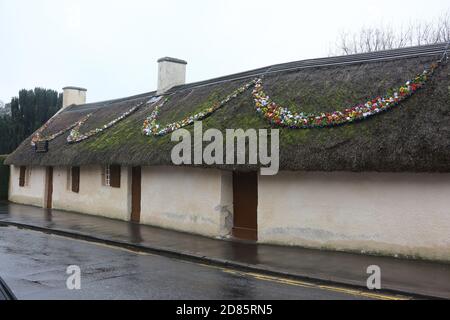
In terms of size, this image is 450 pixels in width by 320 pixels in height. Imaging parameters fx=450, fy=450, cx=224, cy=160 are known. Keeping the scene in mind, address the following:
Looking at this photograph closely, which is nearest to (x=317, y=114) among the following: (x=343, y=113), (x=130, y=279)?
(x=343, y=113)

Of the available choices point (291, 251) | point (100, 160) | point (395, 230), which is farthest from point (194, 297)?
point (100, 160)

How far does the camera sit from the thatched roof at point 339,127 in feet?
30.7

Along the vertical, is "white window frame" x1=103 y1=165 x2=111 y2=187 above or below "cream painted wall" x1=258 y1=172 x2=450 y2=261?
above

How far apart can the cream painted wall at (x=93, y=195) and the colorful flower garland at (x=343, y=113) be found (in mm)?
6808

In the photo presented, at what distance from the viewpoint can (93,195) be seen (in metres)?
18.4

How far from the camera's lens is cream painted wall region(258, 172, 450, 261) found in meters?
9.38

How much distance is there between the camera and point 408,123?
380 inches

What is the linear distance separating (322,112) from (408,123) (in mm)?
2257

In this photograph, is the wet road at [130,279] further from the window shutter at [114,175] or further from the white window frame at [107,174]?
the white window frame at [107,174]

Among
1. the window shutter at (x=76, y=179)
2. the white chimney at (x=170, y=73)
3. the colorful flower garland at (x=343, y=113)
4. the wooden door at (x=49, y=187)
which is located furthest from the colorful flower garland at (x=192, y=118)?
the wooden door at (x=49, y=187)

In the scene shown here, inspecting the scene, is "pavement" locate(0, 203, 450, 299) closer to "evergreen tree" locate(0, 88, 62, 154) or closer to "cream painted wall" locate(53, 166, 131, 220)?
"cream painted wall" locate(53, 166, 131, 220)

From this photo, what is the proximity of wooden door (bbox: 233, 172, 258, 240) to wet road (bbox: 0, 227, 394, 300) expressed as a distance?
9.76 feet

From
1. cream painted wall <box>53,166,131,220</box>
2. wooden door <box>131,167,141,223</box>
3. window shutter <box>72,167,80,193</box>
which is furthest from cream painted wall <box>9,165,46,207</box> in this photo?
wooden door <box>131,167,141,223</box>
